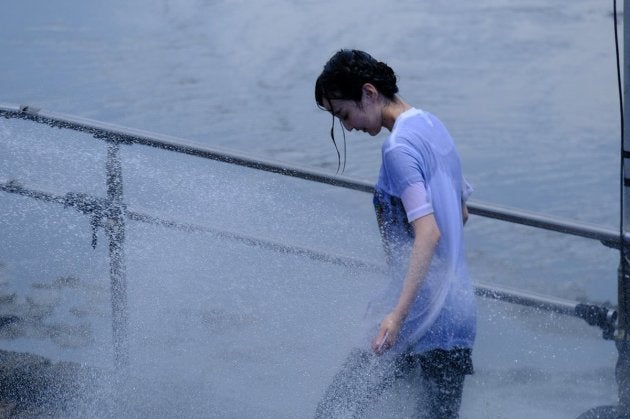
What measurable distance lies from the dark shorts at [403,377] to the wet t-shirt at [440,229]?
6 cm

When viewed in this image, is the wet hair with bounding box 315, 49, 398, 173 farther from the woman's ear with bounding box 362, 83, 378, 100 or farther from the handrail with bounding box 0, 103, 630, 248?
the handrail with bounding box 0, 103, 630, 248

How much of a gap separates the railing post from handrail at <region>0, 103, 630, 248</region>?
4.2 inches

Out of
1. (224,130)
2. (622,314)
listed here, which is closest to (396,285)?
(622,314)

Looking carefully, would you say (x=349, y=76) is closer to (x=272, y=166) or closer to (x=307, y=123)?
(x=272, y=166)

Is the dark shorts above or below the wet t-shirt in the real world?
below

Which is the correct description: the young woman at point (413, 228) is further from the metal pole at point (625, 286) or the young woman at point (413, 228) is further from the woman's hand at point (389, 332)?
the metal pole at point (625, 286)

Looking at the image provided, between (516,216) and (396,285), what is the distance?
0.60 metres

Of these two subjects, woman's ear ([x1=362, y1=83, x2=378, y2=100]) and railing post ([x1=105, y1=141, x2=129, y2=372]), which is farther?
railing post ([x1=105, y1=141, x2=129, y2=372])

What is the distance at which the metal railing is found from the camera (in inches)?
123

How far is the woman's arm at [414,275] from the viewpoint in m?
2.46

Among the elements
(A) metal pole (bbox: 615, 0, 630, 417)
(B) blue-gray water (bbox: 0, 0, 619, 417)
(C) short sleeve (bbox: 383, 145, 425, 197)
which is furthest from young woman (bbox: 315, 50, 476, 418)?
(B) blue-gray water (bbox: 0, 0, 619, 417)

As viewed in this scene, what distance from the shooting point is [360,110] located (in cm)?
265

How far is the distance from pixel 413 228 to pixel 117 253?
1664 millimetres

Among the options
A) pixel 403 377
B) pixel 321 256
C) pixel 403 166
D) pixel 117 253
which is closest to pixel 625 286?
pixel 403 377
